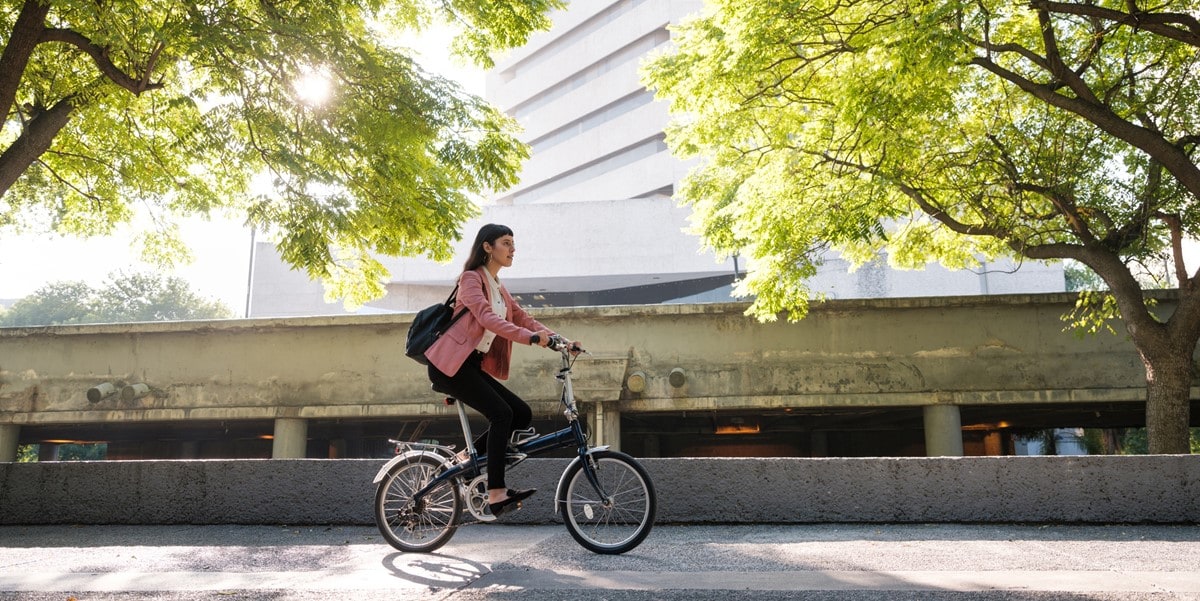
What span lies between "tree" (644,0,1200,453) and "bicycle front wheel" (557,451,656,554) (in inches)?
285

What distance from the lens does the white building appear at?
40281 millimetres

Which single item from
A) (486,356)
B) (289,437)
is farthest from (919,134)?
(289,437)

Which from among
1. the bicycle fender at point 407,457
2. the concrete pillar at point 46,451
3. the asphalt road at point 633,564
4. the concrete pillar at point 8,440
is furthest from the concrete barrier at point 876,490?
the concrete pillar at point 46,451

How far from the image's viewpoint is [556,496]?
189 inches

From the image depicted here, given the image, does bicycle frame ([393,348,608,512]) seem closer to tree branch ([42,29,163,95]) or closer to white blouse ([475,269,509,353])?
white blouse ([475,269,509,353])

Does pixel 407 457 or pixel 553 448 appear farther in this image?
pixel 407 457

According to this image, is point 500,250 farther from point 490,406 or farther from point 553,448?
point 553,448

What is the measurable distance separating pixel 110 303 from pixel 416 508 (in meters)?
70.3

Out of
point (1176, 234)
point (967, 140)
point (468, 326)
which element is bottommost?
point (468, 326)

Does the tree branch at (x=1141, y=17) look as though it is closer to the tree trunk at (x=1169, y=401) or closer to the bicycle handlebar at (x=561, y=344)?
the tree trunk at (x=1169, y=401)

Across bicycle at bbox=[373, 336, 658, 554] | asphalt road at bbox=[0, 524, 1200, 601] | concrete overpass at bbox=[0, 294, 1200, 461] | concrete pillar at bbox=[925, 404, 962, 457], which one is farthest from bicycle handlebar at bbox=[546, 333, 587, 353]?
concrete pillar at bbox=[925, 404, 962, 457]

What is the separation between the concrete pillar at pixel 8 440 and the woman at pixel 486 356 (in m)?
21.8

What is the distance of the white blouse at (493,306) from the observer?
15.6 ft

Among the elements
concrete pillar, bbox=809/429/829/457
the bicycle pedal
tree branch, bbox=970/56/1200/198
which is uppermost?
tree branch, bbox=970/56/1200/198
